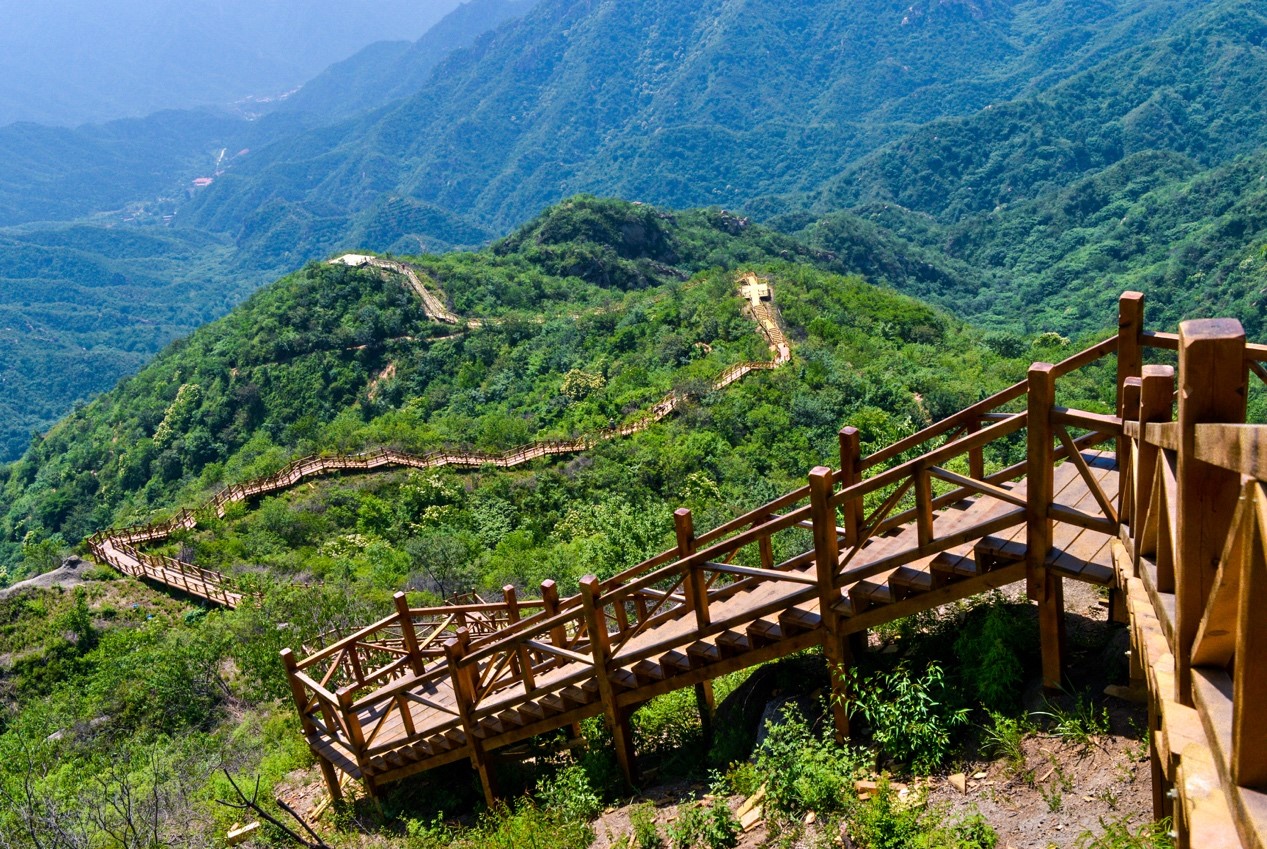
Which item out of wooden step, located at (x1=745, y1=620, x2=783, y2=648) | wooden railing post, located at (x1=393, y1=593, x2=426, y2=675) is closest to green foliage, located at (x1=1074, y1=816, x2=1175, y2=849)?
wooden step, located at (x1=745, y1=620, x2=783, y2=648)

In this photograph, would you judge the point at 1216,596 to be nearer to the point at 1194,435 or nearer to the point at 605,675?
the point at 1194,435

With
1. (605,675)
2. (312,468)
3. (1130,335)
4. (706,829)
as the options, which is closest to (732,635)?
(605,675)

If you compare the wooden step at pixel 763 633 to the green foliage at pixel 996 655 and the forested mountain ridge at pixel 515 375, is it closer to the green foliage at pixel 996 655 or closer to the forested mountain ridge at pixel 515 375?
the green foliage at pixel 996 655

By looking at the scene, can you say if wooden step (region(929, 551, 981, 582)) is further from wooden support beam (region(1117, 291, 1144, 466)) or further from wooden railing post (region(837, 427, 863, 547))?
wooden support beam (region(1117, 291, 1144, 466))

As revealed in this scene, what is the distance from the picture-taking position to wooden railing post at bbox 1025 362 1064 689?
586 cm

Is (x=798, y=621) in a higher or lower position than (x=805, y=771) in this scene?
higher

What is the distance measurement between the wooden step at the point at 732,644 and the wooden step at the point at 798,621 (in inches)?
15.5

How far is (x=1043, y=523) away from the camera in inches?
241

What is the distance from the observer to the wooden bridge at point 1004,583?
8.31 ft

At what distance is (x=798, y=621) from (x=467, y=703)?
3354mm

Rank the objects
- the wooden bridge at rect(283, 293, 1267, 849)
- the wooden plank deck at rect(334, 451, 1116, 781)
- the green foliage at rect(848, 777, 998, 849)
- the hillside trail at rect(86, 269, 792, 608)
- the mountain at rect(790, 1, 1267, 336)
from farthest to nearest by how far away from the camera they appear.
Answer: the mountain at rect(790, 1, 1267, 336), the hillside trail at rect(86, 269, 792, 608), the wooden plank deck at rect(334, 451, 1116, 781), the green foliage at rect(848, 777, 998, 849), the wooden bridge at rect(283, 293, 1267, 849)

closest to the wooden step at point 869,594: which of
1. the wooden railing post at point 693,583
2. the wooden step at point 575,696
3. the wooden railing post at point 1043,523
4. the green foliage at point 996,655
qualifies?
the green foliage at point 996,655

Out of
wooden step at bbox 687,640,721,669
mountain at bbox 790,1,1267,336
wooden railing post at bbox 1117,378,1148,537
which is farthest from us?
mountain at bbox 790,1,1267,336

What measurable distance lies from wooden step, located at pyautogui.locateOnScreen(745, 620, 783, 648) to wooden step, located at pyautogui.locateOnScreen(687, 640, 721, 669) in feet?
1.17
